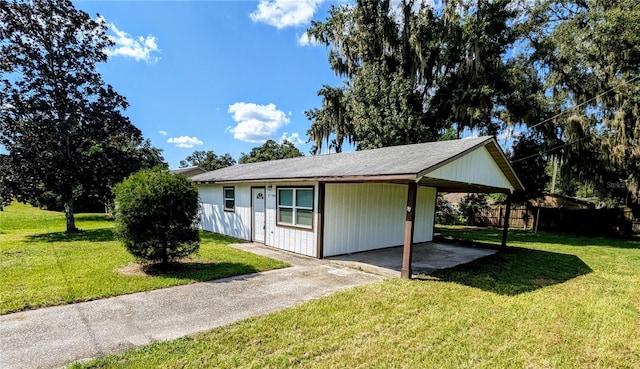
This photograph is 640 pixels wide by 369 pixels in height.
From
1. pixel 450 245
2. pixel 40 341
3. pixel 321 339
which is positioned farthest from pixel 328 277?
pixel 450 245

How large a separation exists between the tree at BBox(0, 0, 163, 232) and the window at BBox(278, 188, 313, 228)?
9.17 metres

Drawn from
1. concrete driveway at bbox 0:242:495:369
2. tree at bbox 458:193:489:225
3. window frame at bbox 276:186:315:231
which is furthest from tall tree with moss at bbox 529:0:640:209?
window frame at bbox 276:186:315:231

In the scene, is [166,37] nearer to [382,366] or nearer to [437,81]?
[382,366]

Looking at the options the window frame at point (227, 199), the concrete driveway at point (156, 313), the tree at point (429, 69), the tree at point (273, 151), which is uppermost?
the tree at point (429, 69)

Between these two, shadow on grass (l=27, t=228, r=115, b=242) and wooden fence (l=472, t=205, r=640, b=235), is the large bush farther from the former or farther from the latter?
wooden fence (l=472, t=205, r=640, b=235)

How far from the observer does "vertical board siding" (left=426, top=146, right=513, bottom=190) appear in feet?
23.5

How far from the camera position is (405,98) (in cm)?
1694

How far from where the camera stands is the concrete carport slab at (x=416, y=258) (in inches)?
296

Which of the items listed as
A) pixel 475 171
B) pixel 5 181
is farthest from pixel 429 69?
pixel 5 181

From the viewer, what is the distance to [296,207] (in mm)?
9000

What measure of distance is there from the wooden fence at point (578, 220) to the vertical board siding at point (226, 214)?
54.3 ft

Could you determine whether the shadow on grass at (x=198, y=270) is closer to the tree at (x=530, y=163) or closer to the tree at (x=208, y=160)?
the tree at (x=530, y=163)

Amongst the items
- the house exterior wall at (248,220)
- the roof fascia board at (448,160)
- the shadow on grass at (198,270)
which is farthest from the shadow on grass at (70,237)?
the roof fascia board at (448,160)

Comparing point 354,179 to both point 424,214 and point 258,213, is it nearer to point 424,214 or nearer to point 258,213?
point 258,213
